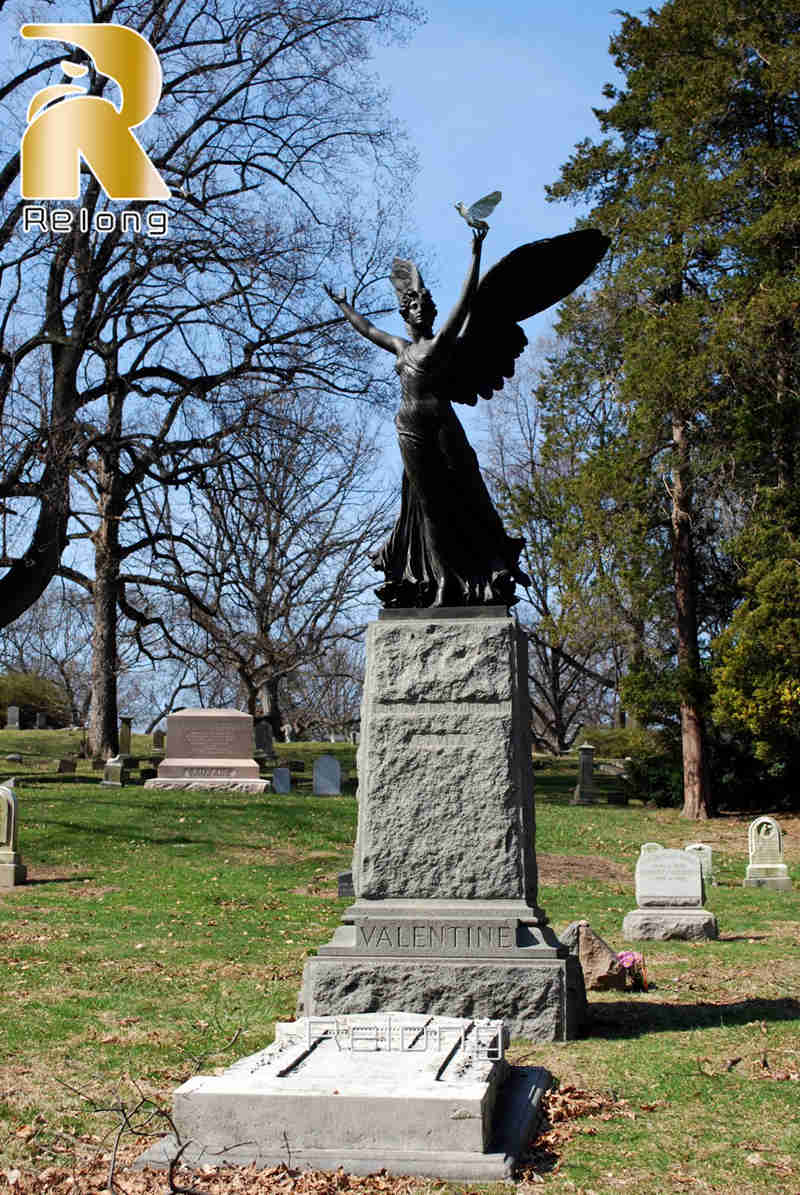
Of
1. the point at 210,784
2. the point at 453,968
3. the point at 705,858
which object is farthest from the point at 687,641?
the point at 453,968

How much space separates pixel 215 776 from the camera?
84.9 feet

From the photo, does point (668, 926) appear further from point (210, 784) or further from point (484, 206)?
point (210, 784)

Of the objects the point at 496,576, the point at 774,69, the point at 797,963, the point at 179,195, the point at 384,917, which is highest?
the point at 774,69

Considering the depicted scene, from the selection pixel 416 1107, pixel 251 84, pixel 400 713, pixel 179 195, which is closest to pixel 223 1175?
pixel 416 1107

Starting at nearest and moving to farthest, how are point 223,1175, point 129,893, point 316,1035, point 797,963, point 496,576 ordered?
point 223,1175, point 316,1035, point 496,576, point 797,963, point 129,893

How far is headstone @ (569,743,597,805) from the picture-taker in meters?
28.9

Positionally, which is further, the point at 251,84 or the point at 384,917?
the point at 251,84

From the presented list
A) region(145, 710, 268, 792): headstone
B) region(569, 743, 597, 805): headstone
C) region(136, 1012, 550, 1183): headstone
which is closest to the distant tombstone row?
region(145, 710, 268, 792): headstone

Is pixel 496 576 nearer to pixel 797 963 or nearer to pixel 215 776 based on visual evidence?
pixel 797 963

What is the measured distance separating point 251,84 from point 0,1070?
992 inches

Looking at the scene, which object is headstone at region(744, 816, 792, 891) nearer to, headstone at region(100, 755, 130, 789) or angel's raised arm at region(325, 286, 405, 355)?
angel's raised arm at region(325, 286, 405, 355)

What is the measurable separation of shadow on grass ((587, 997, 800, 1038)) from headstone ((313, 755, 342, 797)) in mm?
17181

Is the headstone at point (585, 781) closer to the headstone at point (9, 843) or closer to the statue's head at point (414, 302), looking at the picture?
the headstone at point (9, 843)

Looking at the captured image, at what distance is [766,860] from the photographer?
17.4 m
